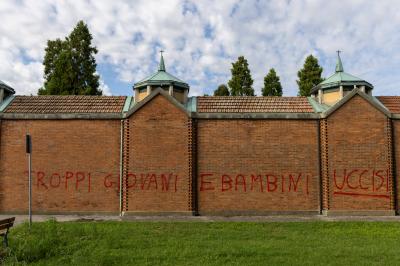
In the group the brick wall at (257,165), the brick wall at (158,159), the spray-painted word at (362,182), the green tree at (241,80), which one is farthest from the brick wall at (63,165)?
the green tree at (241,80)

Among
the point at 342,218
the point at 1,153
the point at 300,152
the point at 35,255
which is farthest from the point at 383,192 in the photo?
the point at 1,153

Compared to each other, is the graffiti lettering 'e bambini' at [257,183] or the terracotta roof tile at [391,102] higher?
the terracotta roof tile at [391,102]

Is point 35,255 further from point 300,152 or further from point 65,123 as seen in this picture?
point 300,152

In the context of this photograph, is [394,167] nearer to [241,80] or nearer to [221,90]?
[241,80]

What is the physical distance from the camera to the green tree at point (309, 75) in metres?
30.4

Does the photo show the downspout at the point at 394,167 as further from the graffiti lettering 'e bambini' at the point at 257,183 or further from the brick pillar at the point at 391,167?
the graffiti lettering 'e bambini' at the point at 257,183

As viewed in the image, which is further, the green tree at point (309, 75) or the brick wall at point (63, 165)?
the green tree at point (309, 75)

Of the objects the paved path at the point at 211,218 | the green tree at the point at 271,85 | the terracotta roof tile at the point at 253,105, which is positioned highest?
the green tree at the point at 271,85

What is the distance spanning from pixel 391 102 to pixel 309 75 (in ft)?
45.3

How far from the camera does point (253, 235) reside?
11.0 meters

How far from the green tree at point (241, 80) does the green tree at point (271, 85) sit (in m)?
1.36

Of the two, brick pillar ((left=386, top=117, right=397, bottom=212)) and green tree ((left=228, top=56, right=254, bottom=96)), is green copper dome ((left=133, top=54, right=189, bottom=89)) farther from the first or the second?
green tree ((left=228, top=56, right=254, bottom=96))

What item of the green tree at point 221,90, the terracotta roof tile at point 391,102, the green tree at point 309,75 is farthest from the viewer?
the green tree at point 221,90

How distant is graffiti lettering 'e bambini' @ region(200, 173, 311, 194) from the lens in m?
16.0
